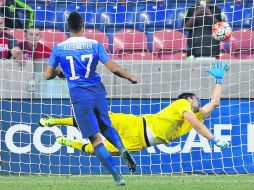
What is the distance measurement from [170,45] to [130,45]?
0.69 m

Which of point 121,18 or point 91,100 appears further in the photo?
point 121,18

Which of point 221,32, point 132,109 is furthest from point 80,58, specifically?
point 221,32

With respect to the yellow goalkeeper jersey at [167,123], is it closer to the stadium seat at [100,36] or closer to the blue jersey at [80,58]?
the blue jersey at [80,58]

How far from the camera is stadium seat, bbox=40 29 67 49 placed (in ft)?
46.0

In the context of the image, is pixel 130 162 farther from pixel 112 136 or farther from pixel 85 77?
pixel 85 77

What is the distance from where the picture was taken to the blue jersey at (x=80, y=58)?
9352 millimetres

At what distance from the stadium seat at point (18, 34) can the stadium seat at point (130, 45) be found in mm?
1550

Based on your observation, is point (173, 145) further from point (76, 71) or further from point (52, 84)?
point (76, 71)

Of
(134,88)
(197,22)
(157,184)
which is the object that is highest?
(197,22)

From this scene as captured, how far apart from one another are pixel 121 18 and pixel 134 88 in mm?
2932

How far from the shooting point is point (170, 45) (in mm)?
14281

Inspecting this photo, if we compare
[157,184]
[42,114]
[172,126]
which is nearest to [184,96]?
[172,126]

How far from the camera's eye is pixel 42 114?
1284 centimetres

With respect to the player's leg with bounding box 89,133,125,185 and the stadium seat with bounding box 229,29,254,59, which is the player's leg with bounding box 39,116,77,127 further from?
the stadium seat with bounding box 229,29,254,59
